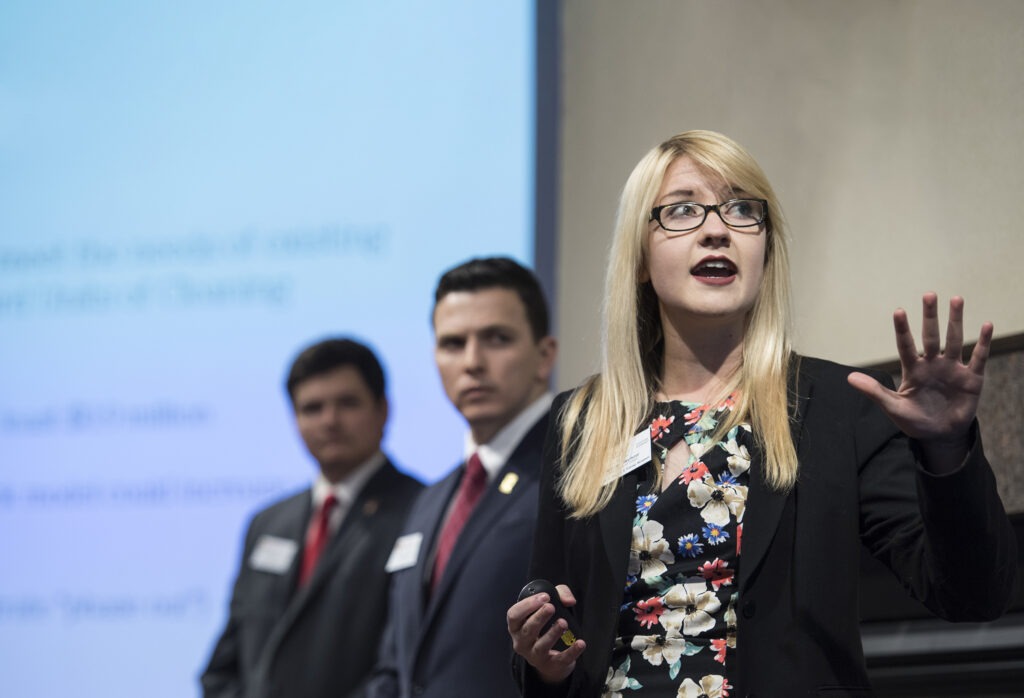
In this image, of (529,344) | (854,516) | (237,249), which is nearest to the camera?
(854,516)

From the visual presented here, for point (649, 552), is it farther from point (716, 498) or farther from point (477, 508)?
point (477, 508)

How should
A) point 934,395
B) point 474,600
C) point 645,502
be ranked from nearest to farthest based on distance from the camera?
point 934,395 < point 645,502 < point 474,600

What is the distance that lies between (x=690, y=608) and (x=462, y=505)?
1667 mm

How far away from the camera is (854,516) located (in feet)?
5.95

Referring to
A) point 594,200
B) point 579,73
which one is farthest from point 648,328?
point 579,73

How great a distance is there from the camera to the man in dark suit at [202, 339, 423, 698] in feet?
13.1

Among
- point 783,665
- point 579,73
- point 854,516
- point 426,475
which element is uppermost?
point 579,73

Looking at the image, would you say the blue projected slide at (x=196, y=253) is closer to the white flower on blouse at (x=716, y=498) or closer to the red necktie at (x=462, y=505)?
the red necktie at (x=462, y=505)

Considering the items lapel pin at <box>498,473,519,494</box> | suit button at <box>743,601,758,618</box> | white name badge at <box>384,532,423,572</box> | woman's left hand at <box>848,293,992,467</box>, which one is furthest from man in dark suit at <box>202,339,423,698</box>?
woman's left hand at <box>848,293,992,467</box>

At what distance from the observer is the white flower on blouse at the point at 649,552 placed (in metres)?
1.83

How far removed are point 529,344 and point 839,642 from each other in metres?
1.95

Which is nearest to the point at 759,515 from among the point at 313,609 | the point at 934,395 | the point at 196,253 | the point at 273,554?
the point at 934,395

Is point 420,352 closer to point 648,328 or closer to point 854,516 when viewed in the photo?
point 648,328

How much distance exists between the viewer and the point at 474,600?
307cm
